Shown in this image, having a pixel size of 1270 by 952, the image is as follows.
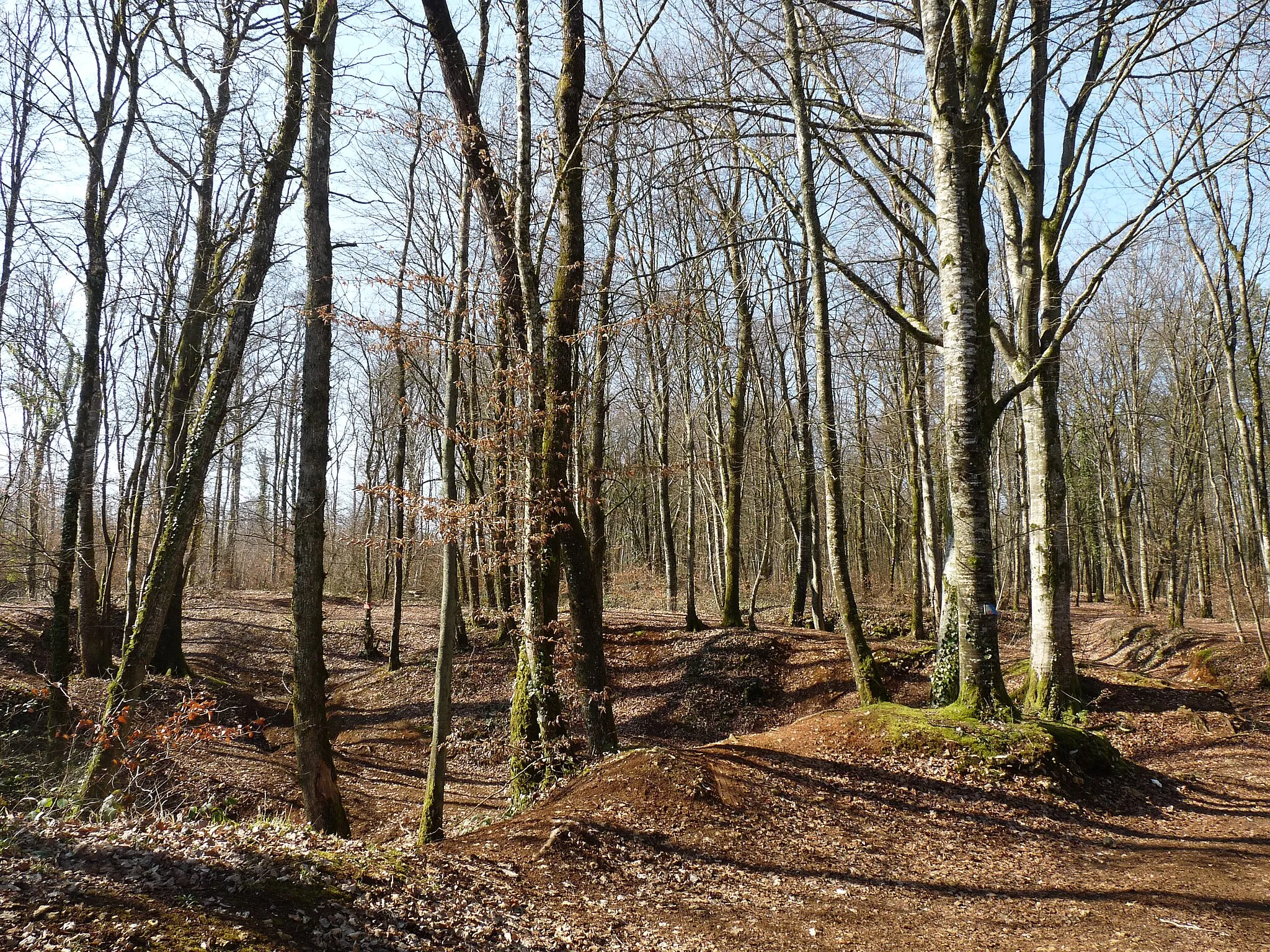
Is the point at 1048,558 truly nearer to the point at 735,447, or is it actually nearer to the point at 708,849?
the point at 708,849

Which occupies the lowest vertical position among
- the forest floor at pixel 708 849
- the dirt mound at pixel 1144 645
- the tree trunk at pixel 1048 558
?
the dirt mound at pixel 1144 645

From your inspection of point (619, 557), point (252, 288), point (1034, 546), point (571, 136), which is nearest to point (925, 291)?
point (1034, 546)

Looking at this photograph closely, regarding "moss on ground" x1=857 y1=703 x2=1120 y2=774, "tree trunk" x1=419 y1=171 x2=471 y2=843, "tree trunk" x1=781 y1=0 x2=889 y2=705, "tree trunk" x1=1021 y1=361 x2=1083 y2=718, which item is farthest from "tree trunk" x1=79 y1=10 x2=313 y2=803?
"tree trunk" x1=1021 y1=361 x2=1083 y2=718

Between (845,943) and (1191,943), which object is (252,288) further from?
(1191,943)

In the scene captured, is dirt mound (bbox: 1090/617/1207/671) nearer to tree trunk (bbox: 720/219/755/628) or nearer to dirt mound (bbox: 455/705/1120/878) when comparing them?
tree trunk (bbox: 720/219/755/628)

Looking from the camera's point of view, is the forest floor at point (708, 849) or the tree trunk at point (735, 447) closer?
the forest floor at point (708, 849)

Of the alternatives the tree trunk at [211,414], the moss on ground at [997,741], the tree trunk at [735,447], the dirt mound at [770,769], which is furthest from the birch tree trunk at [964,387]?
the tree trunk at [735,447]

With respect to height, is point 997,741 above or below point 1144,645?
above

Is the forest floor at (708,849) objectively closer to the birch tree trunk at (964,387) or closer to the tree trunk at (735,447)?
the birch tree trunk at (964,387)

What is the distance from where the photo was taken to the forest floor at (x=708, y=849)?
3.39 meters

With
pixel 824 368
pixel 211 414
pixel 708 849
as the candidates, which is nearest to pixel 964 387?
pixel 824 368

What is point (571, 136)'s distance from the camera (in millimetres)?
7855

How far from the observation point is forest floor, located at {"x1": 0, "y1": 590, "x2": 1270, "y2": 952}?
3395mm

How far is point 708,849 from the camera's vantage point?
5.21m
